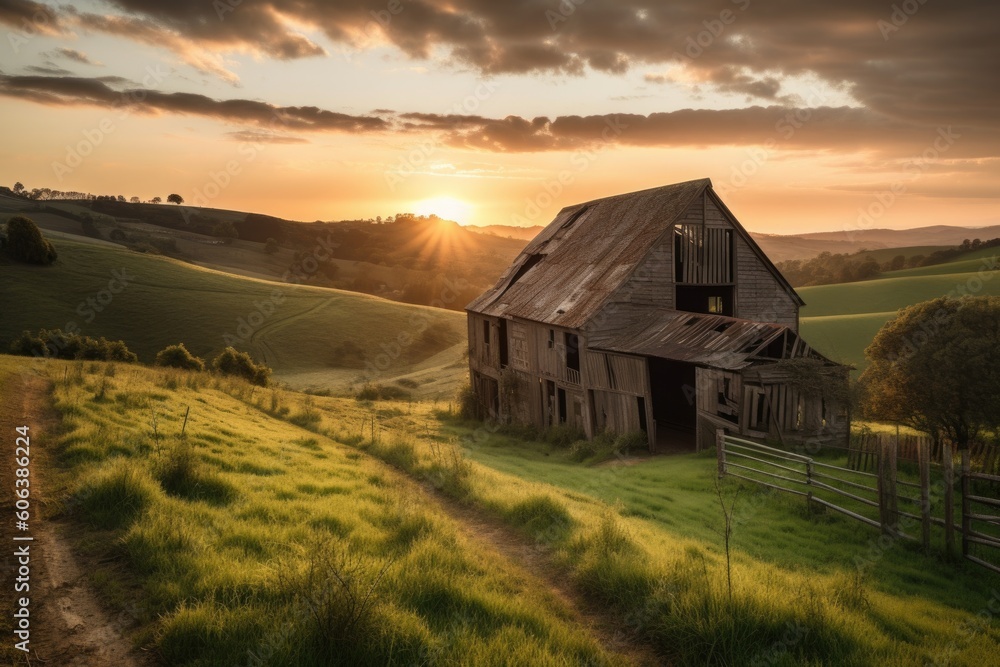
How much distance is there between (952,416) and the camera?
21125mm

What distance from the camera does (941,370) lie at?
67.5ft

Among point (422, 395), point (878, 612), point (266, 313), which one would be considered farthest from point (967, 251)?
point (878, 612)

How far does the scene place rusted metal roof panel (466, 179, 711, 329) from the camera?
25.7 metres

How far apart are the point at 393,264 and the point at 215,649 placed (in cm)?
12035

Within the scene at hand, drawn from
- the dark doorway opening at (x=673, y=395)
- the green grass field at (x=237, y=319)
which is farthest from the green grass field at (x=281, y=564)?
the green grass field at (x=237, y=319)

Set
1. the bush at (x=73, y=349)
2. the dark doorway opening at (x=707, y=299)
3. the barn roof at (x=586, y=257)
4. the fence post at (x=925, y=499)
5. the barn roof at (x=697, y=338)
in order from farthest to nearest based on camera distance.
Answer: the bush at (x=73, y=349) < the dark doorway opening at (x=707, y=299) < the barn roof at (x=586, y=257) < the barn roof at (x=697, y=338) < the fence post at (x=925, y=499)

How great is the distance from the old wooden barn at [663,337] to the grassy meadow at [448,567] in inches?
246

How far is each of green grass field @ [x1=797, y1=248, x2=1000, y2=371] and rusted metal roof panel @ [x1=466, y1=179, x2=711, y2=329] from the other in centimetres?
2597

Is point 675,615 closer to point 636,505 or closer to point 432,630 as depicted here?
point 432,630

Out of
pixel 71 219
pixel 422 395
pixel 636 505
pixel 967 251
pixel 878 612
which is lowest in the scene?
pixel 422 395

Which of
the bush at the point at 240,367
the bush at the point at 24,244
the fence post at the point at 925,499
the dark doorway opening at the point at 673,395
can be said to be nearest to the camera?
the fence post at the point at 925,499

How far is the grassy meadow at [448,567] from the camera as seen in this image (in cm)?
548

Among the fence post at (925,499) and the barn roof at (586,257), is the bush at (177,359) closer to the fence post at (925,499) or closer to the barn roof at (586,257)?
the barn roof at (586,257)

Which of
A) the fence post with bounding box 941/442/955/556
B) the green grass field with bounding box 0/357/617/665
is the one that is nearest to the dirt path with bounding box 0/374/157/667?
the green grass field with bounding box 0/357/617/665
